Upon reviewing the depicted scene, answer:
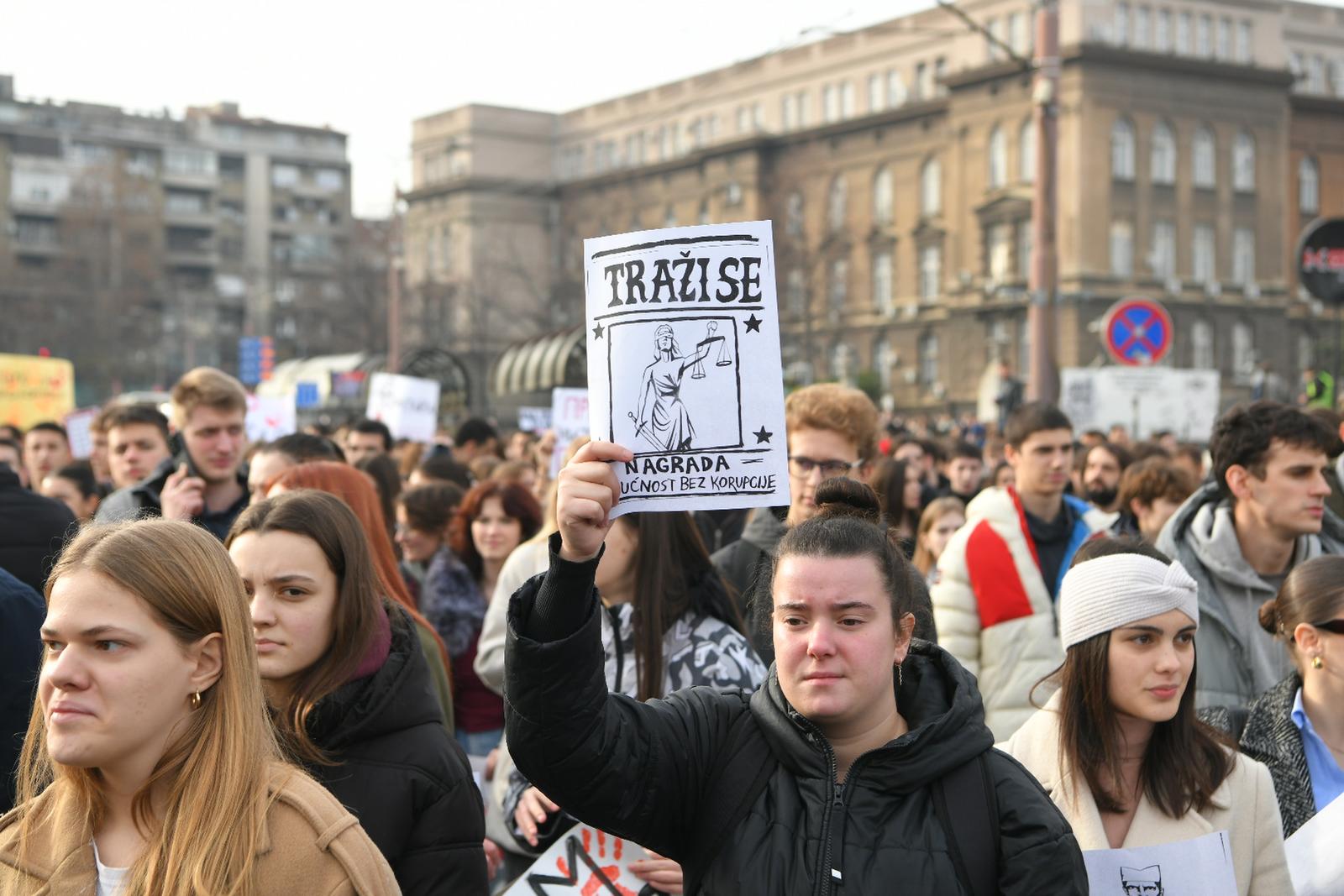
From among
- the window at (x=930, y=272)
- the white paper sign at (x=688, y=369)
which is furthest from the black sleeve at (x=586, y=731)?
the window at (x=930, y=272)

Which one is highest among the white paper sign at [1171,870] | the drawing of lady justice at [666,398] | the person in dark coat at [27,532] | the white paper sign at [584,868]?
the drawing of lady justice at [666,398]

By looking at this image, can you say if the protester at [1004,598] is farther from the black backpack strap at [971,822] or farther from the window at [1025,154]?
the window at [1025,154]

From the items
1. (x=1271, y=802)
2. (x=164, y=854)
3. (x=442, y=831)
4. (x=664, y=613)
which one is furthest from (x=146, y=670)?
(x=1271, y=802)

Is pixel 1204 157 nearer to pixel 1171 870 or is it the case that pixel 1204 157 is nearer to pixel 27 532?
pixel 27 532

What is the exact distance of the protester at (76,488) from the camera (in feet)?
29.6

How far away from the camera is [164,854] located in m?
2.72

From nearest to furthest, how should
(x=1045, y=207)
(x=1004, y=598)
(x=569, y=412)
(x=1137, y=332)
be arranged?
(x=1004, y=598), (x=569, y=412), (x=1137, y=332), (x=1045, y=207)

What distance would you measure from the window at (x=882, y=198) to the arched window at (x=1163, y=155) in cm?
1209

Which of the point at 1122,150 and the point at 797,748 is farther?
the point at 1122,150

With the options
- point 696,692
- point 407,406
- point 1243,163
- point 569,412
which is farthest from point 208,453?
point 1243,163

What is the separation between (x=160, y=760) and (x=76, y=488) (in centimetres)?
682

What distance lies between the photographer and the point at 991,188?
6384 cm

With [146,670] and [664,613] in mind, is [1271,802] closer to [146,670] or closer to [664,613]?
[664,613]

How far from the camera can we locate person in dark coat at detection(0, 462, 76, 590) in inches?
220
